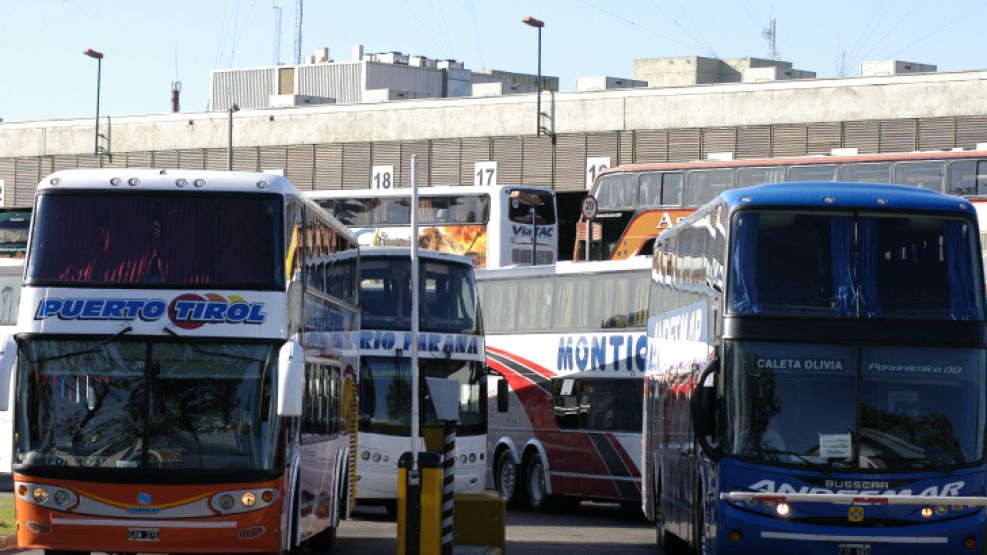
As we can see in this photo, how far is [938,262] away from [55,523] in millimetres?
7654

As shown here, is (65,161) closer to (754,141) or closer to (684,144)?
(684,144)

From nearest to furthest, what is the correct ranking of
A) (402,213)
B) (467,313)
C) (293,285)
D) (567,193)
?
(293,285) → (467,313) → (402,213) → (567,193)

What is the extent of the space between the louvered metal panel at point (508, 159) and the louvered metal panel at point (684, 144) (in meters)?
6.61

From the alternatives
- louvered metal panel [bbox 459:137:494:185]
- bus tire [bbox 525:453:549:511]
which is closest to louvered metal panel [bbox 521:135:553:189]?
louvered metal panel [bbox 459:137:494:185]

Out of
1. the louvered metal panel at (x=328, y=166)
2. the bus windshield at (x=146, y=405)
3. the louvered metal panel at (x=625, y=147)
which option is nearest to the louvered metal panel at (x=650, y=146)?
the louvered metal panel at (x=625, y=147)

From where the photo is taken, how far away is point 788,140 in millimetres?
62500

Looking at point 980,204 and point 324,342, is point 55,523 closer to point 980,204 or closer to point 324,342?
point 324,342

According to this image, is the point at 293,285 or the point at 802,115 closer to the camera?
the point at 293,285

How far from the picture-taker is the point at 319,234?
18344 millimetres

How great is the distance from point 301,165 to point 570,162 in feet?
39.6

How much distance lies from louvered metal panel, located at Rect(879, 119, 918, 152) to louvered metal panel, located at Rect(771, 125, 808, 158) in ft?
9.63

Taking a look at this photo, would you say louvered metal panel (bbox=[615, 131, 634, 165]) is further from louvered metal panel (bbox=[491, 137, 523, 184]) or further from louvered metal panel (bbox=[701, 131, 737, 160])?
louvered metal panel (bbox=[491, 137, 523, 184])

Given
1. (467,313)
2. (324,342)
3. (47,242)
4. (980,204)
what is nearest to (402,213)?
(980,204)

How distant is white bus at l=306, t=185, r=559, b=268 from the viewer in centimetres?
4619
